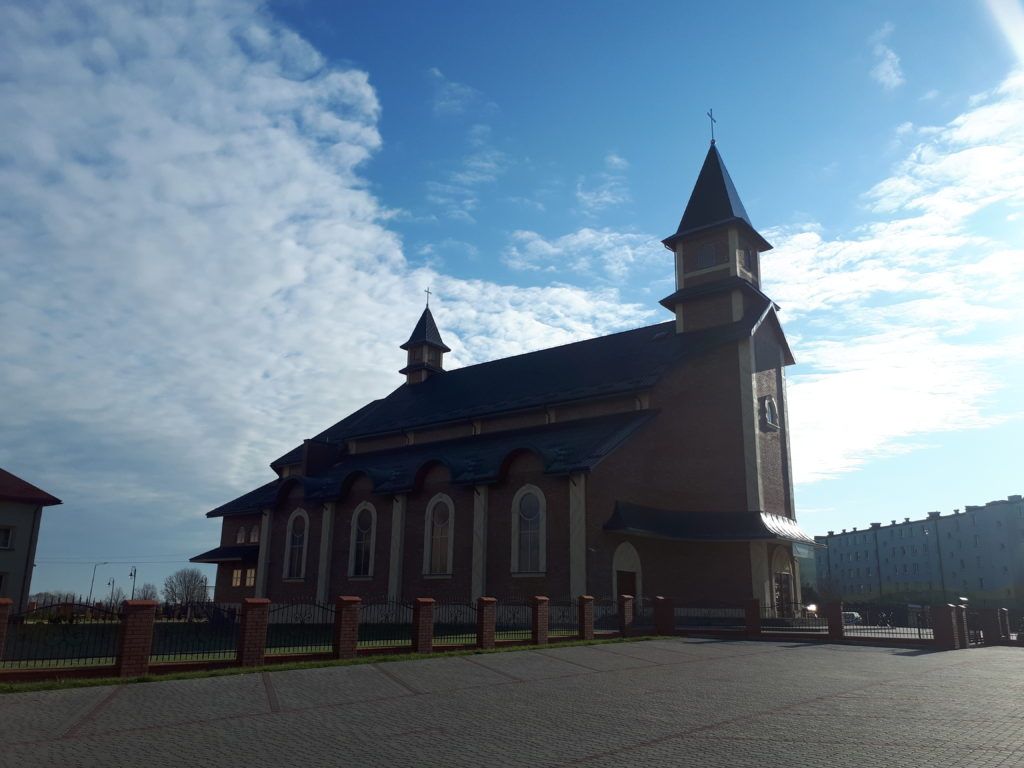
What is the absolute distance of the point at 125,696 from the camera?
10875 mm

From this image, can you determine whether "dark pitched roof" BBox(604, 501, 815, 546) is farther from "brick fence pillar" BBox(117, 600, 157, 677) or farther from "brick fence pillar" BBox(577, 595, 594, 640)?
"brick fence pillar" BBox(117, 600, 157, 677)

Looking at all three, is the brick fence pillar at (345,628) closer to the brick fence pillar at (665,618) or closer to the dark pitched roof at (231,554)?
the brick fence pillar at (665,618)

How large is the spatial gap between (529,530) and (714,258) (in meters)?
14.4

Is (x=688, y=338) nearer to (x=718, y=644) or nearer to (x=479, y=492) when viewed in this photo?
(x=479, y=492)

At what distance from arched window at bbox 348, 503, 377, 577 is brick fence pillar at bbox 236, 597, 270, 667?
1869cm

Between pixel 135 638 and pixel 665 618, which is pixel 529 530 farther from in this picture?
pixel 135 638

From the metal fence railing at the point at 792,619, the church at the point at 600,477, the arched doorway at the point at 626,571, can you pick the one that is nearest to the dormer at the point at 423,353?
the church at the point at 600,477

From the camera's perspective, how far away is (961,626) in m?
21.7

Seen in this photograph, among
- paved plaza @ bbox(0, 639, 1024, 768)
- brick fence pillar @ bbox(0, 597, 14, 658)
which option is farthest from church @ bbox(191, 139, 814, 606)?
brick fence pillar @ bbox(0, 597, 14, 658)

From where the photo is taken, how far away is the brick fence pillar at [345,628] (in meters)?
14.9

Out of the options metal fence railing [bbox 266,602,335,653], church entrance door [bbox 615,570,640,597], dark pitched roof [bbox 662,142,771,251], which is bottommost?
metal fence railing [bbox 266,602,335,653]

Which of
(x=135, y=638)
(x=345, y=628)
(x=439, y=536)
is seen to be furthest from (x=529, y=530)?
(x=135, y=638)

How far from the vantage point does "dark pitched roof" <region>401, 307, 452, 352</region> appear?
4666cm

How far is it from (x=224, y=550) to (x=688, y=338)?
84.3 ft
